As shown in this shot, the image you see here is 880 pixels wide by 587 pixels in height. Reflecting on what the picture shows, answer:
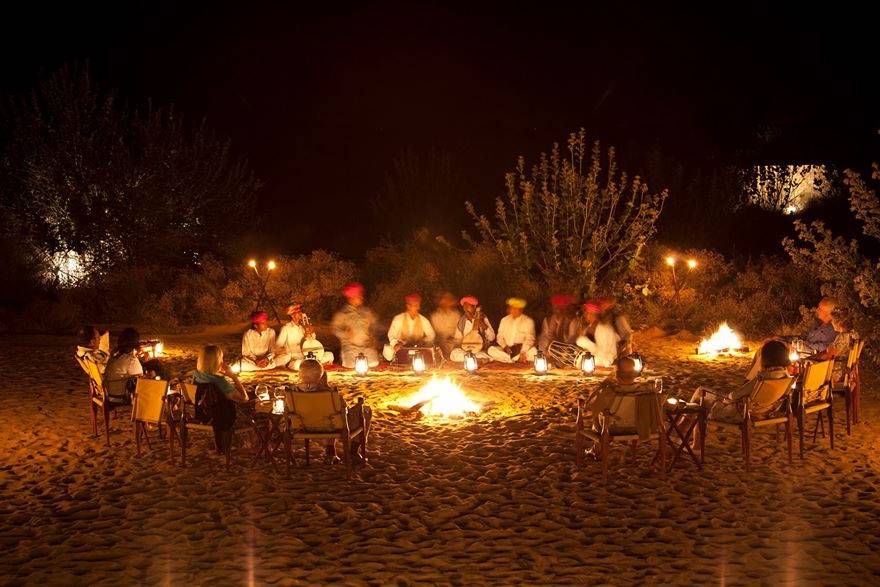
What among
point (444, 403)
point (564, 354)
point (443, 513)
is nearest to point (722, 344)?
point (564, 354)

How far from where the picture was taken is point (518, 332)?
45.4 feet

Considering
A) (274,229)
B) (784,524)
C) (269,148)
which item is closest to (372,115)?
(269,148)

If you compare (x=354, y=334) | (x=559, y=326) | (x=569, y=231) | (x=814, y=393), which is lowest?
(x=814, y=393)

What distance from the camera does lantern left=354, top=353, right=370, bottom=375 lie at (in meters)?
12.9

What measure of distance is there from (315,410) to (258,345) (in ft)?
18.4

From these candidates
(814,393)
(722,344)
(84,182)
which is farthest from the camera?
(84,182)

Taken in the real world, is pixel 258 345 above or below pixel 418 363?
above

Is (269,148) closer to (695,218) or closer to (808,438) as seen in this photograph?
(695,218)

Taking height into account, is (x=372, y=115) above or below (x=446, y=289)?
above

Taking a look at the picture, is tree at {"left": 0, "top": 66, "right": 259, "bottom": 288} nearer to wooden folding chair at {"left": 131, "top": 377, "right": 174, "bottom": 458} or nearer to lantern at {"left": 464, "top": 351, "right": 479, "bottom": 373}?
lantern at {"left": 464, "top": 351, "right": 479, "bottom": 373}

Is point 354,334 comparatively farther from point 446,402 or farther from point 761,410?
point 761,410

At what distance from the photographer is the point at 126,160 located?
78.9ft

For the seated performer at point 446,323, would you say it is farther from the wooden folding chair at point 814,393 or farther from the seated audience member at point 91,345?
the wooden folding chair at point 814,393

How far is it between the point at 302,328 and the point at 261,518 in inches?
268
